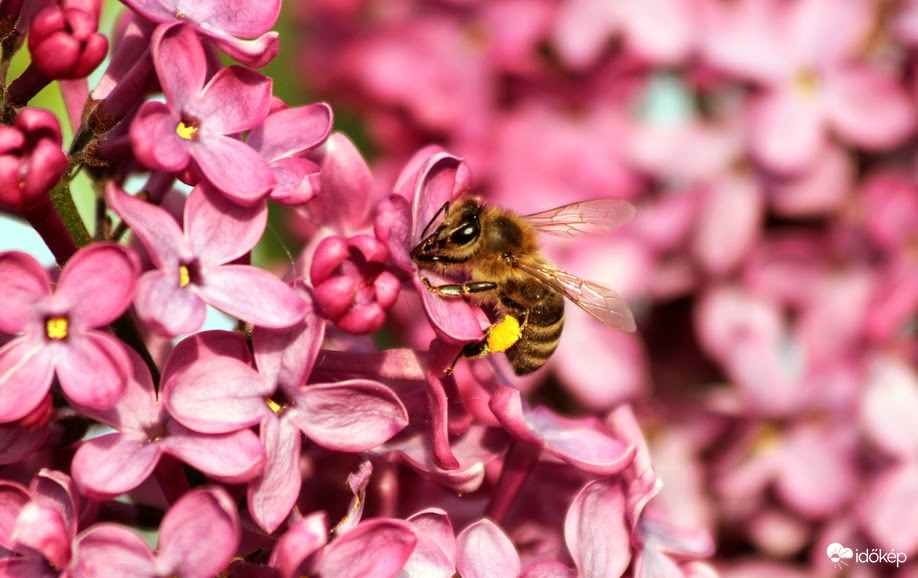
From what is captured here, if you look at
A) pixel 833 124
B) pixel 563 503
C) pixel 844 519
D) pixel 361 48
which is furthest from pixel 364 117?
pixel 563 503

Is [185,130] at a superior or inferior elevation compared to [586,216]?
superior

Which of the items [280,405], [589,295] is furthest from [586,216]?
[280,405]

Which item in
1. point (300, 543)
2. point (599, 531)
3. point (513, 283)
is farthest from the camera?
point (513, 283)

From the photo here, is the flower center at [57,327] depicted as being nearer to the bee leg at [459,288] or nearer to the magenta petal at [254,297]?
the magenta petal at [254,297]

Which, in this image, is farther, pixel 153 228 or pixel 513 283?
pixel 513 283

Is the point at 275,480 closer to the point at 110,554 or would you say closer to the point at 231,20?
the point at 110,554
